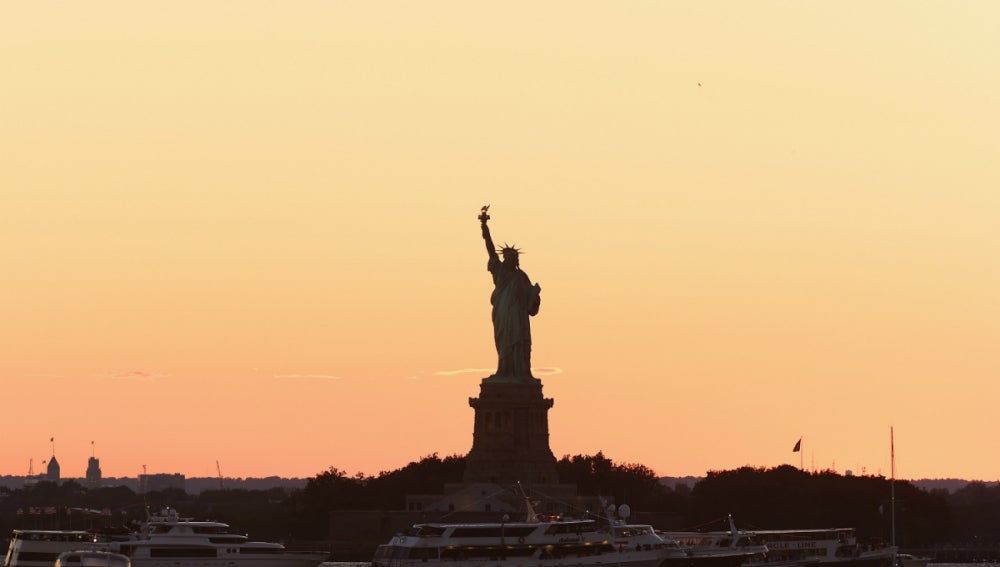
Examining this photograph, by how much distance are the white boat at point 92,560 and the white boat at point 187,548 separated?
1057 inches

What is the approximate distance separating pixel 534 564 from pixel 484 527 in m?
3.74

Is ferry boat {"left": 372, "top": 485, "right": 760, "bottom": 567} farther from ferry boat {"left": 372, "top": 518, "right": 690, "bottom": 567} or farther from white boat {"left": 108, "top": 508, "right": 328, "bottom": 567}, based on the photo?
white boat {"left": 108, "top": 508, "right": 328, "bottom": 567}

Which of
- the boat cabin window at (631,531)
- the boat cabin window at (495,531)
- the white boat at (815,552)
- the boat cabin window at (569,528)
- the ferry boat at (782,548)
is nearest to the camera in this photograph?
the boat cabin window at (495,531)

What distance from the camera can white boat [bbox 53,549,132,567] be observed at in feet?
447

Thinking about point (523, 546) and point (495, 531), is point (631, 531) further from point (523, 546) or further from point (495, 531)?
point (495, 531)

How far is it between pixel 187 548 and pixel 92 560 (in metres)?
33.2

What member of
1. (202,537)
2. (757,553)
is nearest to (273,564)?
(202,537)

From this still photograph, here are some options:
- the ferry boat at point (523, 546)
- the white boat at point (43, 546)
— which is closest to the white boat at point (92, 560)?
the white boat at point (43, 546)

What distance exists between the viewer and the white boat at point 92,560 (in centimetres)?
13638

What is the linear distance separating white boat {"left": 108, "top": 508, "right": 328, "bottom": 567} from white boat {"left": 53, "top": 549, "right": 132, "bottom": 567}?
26.9 m

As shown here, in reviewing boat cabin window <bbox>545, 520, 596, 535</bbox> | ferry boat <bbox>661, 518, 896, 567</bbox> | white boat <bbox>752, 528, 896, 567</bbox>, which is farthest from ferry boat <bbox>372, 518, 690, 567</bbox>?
white boat <bbox>752, 528, 896, 567</bbox>

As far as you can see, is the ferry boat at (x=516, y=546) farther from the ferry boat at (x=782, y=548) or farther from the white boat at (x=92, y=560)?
the white boat at (x=92, y=560)

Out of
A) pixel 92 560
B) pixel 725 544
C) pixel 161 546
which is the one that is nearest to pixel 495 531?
pixel 161 546

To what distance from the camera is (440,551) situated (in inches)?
6526
